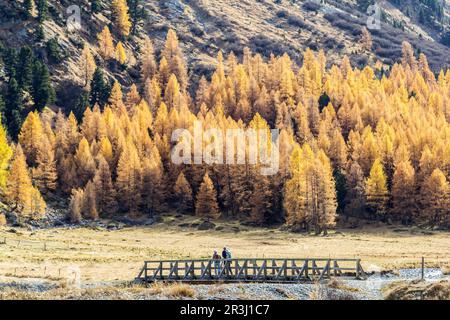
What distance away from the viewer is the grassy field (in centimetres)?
6022

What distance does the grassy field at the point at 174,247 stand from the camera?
60.2 m

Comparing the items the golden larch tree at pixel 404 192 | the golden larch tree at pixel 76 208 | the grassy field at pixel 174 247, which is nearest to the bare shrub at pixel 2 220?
the grassy field at pixel 174 247

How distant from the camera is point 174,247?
85.1 metres

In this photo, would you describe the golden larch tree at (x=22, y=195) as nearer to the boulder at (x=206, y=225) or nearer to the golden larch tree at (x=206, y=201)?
the boulder at (x=206, y=225)

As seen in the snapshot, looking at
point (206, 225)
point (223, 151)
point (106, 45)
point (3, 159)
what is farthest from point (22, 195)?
point (106, 45)

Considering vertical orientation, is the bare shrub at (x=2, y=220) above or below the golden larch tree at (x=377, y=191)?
below

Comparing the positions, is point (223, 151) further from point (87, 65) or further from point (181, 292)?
point (181, 292)

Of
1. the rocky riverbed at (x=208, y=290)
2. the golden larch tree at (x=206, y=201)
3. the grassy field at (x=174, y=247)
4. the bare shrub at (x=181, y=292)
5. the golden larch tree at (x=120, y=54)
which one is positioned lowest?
the grassy field at (x=174, y=247)

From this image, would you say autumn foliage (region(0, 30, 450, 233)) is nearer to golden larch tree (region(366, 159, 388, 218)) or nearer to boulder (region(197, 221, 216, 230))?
golden larch tree (region(366, 159, 388, 218))

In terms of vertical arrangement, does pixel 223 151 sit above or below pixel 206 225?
above

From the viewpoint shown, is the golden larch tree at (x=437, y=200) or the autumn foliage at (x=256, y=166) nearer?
the golden larch tree at (x=437, y=200)

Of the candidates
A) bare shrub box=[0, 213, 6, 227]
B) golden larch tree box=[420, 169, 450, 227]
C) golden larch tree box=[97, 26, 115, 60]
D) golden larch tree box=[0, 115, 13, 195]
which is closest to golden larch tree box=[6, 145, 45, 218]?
golden larch tree box=[0, 115, 13, 195]

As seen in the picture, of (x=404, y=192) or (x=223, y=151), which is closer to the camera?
(x=404, y=192)

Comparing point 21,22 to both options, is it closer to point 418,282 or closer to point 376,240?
point 376,240
